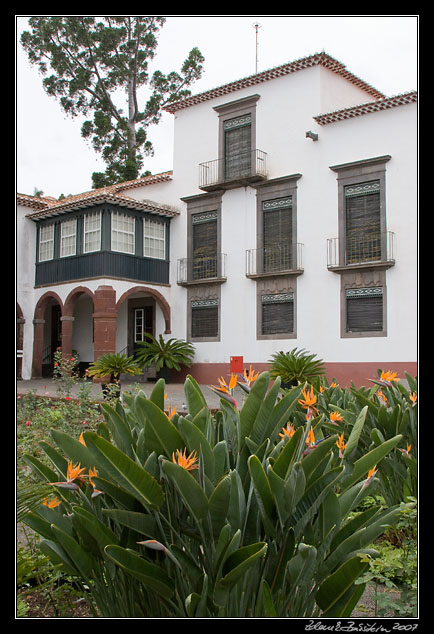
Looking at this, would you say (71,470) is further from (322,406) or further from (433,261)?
(322,406)

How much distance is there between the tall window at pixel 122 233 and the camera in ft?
70.9

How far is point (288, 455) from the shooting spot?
218 centimetres

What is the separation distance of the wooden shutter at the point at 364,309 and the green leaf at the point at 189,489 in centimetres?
1657

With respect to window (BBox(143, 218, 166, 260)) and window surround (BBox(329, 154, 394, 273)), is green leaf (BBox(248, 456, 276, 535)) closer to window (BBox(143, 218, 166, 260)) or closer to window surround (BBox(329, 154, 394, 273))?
window surround (BBox(329, 154, 394, 273))

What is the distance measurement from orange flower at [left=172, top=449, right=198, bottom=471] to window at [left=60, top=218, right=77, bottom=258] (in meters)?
21.0

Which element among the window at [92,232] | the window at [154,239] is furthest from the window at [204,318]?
the window at [92,232]

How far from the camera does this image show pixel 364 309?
1827cm

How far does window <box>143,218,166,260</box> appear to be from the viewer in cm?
2241

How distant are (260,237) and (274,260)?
93 cm

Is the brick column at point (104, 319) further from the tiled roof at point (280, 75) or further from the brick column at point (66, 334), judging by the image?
the tiled roof at point (280, 75)

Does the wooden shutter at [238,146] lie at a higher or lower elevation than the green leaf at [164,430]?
higher

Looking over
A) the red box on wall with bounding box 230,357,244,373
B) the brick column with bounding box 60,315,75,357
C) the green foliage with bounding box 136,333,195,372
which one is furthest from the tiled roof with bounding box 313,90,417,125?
the brick column with bounding box 60,315,75,357

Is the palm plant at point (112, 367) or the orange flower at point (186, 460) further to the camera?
the palm plant at point (112, 367)

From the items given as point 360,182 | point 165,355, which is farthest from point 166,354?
point 360,182
